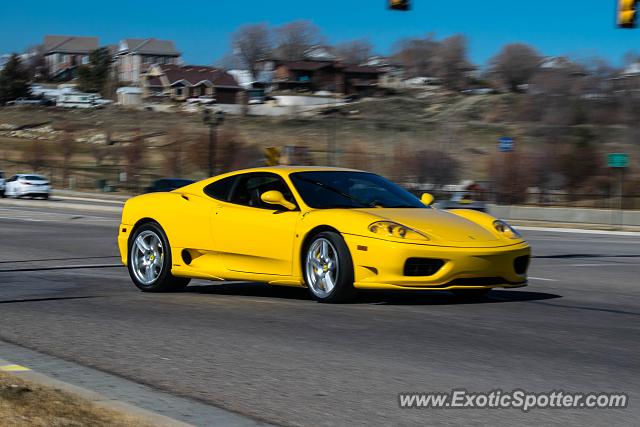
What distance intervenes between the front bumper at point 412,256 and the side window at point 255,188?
1255 mm

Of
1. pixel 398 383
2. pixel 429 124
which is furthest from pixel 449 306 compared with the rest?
pixel 429 124

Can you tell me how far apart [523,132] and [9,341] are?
9833 cm

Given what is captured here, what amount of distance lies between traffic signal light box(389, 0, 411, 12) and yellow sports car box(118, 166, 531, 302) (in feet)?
35.9

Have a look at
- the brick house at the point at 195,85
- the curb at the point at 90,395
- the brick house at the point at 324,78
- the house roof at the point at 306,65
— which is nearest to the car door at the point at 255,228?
the curb at the point at 90,395

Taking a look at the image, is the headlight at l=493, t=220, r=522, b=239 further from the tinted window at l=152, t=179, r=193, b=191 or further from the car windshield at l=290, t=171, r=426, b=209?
the tinted window at l=152, t=179, r=193, b=191

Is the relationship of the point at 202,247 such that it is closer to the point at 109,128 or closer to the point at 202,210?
the point at 202,210

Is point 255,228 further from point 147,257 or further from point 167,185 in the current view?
point 167,185

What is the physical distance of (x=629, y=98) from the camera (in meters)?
105

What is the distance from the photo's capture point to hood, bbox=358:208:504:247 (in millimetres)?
9188

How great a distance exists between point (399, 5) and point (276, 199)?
12226 mm

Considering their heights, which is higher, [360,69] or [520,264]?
[360,69]

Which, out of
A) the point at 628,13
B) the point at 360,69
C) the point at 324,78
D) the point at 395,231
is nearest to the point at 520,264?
the point at 395,231

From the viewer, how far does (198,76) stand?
151m

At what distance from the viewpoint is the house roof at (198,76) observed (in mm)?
149125
